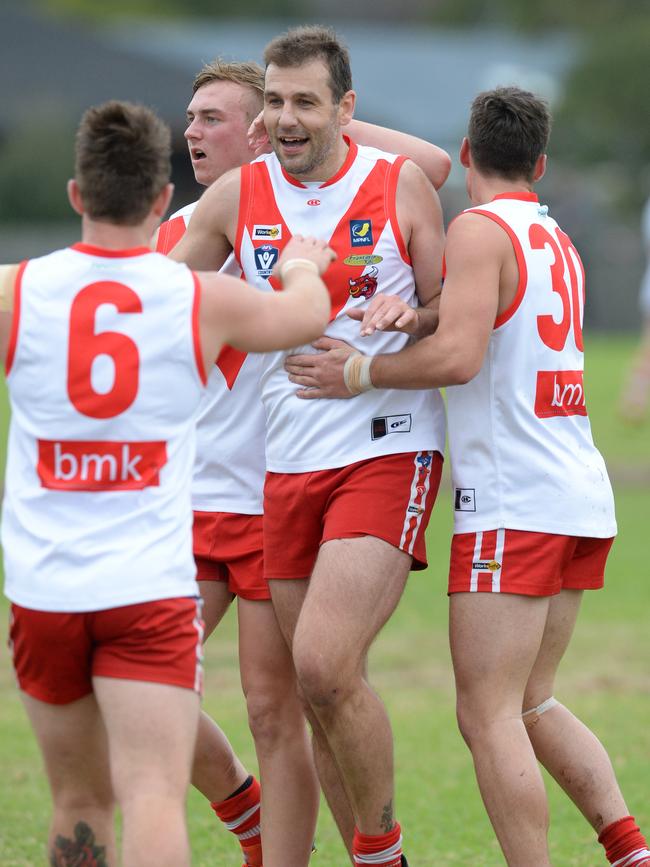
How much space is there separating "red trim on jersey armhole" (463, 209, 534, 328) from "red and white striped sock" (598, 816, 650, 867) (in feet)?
5.63

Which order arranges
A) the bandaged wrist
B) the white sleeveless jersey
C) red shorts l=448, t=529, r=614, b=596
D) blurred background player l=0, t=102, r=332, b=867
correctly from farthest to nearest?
the white sleeveless jersey, the bandaged wrist, red shorts l=448, t=529, r=614, b=596, blurred background player l=0, t=102, r=332, b=867

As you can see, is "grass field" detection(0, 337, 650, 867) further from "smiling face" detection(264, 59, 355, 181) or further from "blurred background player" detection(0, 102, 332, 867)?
"smiling face" detection(264, 59, 355, 181)

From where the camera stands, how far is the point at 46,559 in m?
3.83

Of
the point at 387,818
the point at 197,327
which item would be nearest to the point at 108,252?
the point at 197,327

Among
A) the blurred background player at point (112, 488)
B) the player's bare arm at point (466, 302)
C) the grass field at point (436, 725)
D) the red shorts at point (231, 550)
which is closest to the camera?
the blurred background player at point (112, 488)

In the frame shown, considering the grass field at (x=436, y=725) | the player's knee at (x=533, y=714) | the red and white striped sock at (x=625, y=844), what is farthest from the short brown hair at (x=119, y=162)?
the grass field at (x=436, y=725)

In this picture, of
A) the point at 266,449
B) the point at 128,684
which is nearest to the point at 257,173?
the point at 266,449

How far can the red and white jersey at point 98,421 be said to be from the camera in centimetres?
380

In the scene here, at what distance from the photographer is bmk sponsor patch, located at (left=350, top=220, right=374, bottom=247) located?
483 cm

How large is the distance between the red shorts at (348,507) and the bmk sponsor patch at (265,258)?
2.21ft

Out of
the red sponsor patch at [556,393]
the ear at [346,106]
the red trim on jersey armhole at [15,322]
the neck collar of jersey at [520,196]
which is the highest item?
the ear at [346,106]

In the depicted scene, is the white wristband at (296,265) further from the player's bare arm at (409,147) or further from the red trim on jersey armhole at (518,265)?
the player's bare arm at (409,147)

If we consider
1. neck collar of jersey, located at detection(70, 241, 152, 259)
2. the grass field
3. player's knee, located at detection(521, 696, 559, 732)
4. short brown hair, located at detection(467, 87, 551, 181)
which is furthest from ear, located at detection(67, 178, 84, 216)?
the grass field

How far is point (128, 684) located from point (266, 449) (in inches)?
56.3
